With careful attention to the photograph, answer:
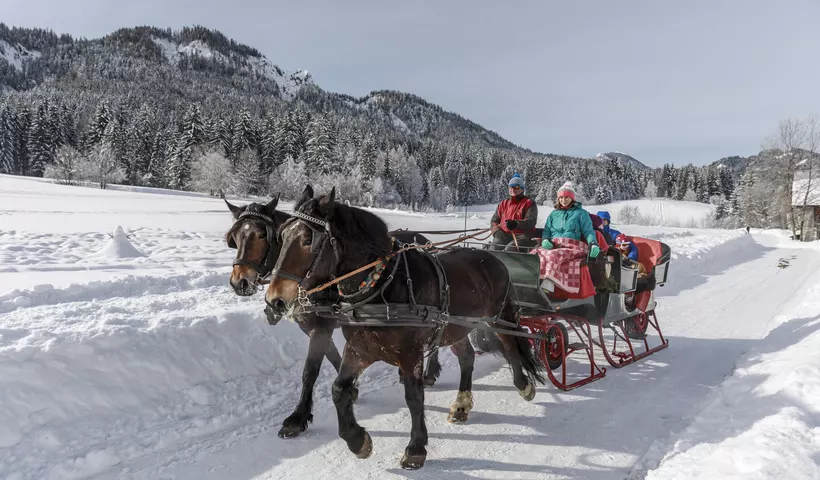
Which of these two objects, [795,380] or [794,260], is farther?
[794,260]

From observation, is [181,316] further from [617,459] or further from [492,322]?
[617,459]

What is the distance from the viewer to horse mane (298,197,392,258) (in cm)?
321

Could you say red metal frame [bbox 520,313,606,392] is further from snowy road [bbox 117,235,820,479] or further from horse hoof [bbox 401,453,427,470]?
horse hoof [bbox 401,453,427,470]

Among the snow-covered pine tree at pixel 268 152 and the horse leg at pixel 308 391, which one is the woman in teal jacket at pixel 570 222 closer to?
the horse leg at pixel 308 391

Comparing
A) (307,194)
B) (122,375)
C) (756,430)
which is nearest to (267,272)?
(307,194)

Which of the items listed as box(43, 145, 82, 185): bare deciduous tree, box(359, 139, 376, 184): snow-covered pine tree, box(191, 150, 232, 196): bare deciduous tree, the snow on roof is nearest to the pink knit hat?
the snow on roof

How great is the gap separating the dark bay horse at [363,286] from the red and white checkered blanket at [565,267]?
157 centimetres

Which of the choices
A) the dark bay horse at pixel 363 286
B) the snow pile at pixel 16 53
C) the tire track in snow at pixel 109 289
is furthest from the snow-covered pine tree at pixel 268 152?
the snow pile at pixel 16 53

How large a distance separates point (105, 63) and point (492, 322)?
185638 mm

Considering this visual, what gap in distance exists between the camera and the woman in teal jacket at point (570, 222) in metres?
5.61

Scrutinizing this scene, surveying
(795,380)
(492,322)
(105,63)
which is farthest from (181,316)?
(105,63)

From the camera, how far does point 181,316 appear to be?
17.6 feet

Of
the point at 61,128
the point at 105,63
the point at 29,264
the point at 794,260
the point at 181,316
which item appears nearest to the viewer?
the point at 181,316

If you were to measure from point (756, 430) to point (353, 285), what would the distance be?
312cm
